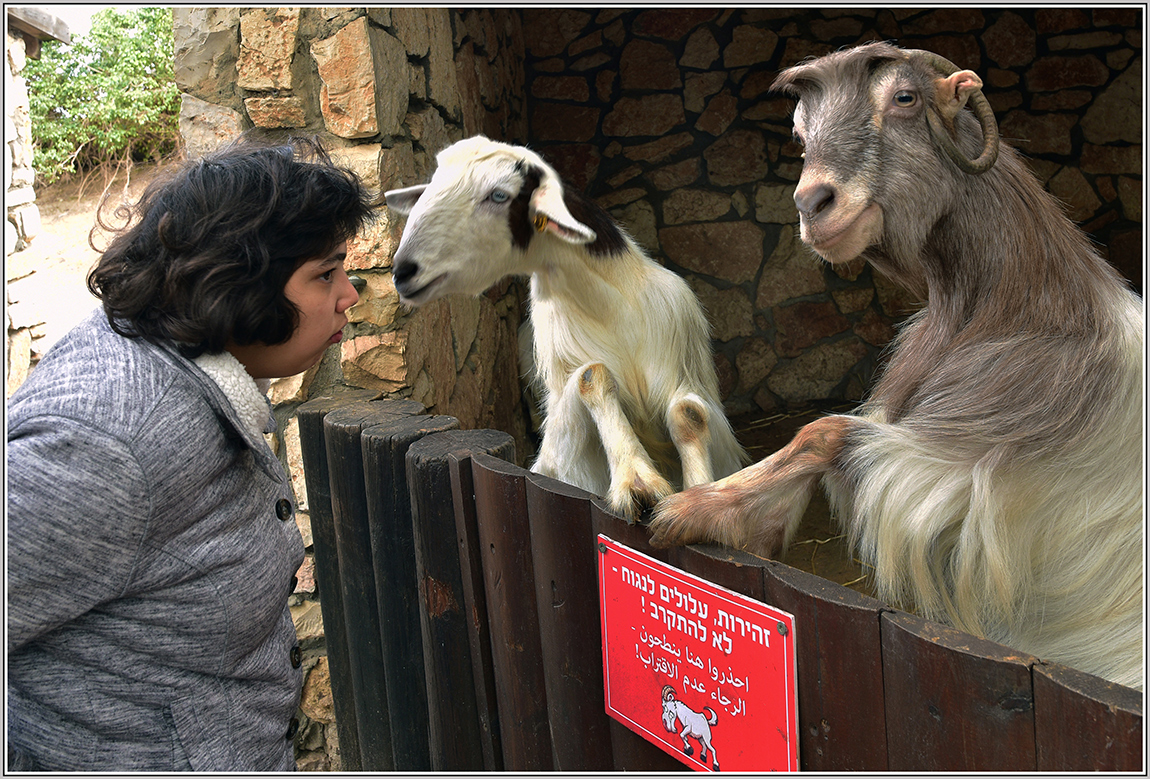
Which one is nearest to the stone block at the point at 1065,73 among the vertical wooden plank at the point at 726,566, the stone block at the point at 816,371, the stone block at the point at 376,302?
the stone block at the point at 816,371

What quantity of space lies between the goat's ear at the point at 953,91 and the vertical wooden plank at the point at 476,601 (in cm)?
123

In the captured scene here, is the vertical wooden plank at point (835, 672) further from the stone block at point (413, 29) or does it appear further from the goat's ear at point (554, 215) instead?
the stone block at point (413, 29)

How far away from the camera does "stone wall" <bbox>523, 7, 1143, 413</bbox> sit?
5750mm

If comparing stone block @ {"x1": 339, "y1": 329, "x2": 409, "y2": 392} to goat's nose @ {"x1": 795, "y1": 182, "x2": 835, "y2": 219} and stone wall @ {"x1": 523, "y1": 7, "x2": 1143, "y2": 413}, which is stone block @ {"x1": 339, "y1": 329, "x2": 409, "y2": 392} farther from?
stone wall @ {"x1": 523, "y1": 7, "x2": 1143, "y2": 413}

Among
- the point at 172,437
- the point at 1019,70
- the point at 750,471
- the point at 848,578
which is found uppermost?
the point at 1019,70

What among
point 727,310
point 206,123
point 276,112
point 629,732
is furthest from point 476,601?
point 727,310

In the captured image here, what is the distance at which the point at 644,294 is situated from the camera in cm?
224

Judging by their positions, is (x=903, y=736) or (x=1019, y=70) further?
(x=1019, y=70)

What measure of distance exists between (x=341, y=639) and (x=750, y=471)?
1697 mm

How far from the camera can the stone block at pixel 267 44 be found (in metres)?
2.93

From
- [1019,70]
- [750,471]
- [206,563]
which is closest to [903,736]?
[750,471]

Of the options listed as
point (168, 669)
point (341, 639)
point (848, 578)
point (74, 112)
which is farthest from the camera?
point (74, 112)

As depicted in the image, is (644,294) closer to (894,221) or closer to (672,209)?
(894,221)

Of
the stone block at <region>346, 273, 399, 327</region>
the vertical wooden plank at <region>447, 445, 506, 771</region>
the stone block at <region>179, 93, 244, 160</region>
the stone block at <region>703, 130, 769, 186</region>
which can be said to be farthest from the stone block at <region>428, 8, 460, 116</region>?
the stone block at <region>703, 130, 769, 186</region>
